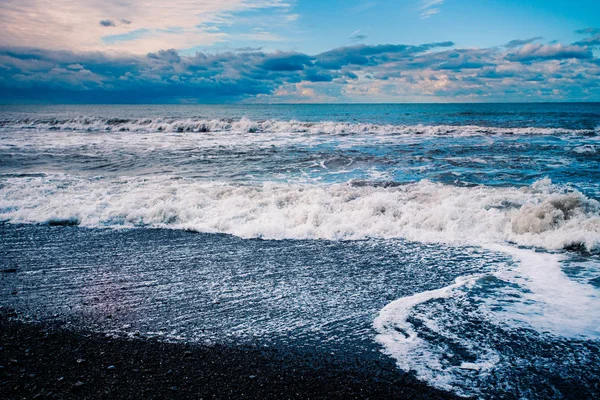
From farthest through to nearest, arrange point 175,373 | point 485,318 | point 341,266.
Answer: point 341,266, point 485,318, point 175,373

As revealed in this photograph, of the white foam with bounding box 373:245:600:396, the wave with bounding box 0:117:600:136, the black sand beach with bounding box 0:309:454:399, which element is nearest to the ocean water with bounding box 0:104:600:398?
the white foam with bounding box 373:245:600:396

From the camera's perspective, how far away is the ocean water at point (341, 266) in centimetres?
392

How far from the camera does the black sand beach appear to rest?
3.21 m

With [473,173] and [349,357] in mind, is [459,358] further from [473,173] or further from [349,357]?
[473,173]

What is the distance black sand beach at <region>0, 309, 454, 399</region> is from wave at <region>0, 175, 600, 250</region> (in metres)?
3.92

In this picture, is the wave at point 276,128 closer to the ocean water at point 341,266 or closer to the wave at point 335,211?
the ocean water at point 341,266

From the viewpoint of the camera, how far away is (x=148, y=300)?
193 inches

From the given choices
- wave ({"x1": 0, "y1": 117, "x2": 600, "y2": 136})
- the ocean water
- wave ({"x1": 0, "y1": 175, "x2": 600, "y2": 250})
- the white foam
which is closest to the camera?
the white foam

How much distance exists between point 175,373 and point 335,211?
581cm

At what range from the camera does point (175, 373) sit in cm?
346

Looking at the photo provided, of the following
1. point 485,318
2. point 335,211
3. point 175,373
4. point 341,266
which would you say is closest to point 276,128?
point 335,211

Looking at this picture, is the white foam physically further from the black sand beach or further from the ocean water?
the black sand beach

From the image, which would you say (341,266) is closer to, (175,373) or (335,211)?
(335,211)

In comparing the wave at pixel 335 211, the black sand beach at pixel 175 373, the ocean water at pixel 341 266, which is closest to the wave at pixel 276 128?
the ocean water at pixel 341 266
